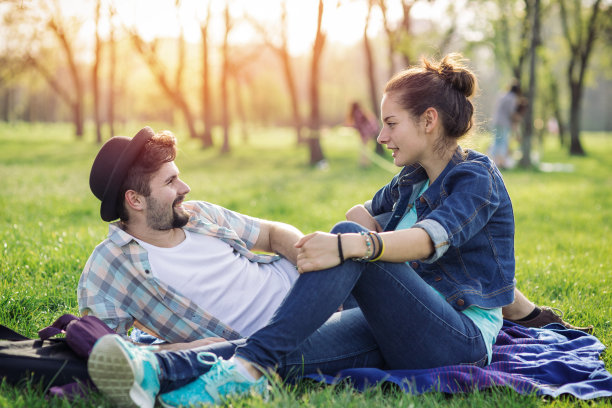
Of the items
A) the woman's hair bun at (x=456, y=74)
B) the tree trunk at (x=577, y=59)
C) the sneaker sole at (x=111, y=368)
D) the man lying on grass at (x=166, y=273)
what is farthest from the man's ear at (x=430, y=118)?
the tree trunk at (x=577, y=59)

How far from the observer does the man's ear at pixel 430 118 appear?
9.66 feet

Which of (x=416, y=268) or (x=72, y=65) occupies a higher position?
(x=72, y=65)

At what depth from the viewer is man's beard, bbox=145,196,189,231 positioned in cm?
303

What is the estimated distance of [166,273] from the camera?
298 centimetres

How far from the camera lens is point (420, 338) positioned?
2.74m

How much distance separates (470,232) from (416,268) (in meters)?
0.45

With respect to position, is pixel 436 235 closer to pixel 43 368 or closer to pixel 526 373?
pixel 526 373

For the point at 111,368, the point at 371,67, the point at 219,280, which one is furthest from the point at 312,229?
the point at 371,67

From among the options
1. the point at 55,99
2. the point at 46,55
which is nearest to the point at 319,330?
the point at 46,55

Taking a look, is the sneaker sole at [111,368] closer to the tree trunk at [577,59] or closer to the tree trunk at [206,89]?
the tree trunk at [206,89]

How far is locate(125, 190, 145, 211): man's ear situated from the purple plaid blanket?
1.30 meters

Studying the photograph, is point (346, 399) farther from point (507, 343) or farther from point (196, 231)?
point (507, 343)

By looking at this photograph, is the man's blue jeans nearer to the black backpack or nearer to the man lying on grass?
the man lying on grass

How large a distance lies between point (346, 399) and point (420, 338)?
19.5 inches
